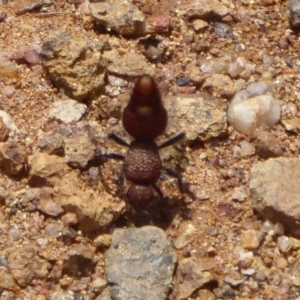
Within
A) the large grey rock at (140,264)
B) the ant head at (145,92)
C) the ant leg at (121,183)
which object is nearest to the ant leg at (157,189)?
the ant leg at (121,183)

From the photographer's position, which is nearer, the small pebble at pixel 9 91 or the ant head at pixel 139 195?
the ant head at pixel 139 195

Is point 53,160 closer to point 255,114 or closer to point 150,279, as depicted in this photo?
point 150,279

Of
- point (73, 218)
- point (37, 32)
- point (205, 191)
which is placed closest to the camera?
point (73, 218)

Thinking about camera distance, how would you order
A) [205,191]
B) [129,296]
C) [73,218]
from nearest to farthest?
1. [129,296]
2. [73,218]
3. [205,191]

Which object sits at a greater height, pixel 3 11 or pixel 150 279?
pixel 3 11

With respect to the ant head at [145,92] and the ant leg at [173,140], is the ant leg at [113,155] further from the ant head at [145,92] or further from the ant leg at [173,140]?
the ant head at [145,92]

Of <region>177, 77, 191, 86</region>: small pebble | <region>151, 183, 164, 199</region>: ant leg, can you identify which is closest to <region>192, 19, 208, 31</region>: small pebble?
<region>177, 77, 191, 86</region>: small pebble

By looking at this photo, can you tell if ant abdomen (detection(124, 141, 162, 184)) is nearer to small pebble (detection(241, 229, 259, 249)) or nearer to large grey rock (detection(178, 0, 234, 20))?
small pebble (detection(241, 229, 259, 249))

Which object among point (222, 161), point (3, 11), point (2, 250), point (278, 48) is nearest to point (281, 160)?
point (222, 161)
